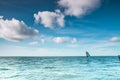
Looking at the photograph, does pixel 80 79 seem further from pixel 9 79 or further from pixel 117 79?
pixel 9 79

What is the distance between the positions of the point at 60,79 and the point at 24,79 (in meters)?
4.81

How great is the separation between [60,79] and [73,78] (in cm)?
195

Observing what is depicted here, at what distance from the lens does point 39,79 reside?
25734mm

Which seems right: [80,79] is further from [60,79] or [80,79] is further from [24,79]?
[24,79]

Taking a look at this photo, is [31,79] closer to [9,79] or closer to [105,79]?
[9,79]

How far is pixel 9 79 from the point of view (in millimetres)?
25828

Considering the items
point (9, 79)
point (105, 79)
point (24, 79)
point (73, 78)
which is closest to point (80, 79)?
point (73, 78)

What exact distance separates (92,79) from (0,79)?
1227cm

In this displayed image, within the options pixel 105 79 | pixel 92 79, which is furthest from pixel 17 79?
pixel 105 79

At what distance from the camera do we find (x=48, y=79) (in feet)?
84.4

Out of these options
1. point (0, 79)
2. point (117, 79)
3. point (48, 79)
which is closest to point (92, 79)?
point (117, 79)

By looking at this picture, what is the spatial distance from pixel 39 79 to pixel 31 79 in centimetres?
106

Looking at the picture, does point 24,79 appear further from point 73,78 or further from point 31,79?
point 73,78

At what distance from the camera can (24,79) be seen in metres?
25.7
